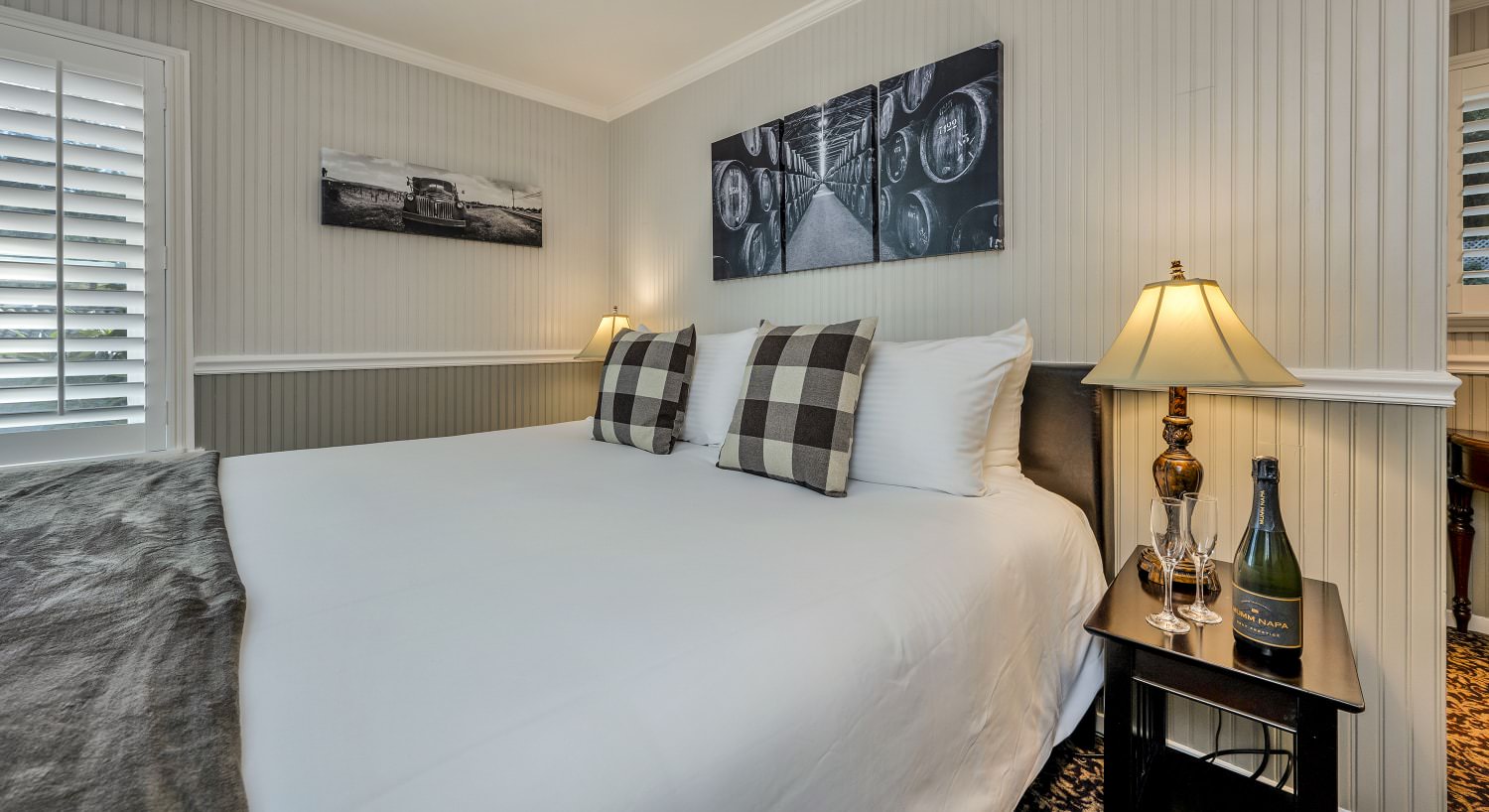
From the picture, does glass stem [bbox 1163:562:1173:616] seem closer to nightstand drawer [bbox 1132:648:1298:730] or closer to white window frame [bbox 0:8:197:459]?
nightstand drawer [bbox 1132:648:1298:730]

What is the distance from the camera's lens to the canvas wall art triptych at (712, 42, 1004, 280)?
2008 mm

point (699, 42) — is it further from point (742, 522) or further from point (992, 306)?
point (742, 522)

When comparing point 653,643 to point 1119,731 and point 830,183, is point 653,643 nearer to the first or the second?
point 1119,731

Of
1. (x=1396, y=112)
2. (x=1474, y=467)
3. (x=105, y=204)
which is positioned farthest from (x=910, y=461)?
(x=105, y=204)

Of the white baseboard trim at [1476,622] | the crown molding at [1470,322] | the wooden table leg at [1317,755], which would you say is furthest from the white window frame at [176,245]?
the white baseboard trim at [1476,622]

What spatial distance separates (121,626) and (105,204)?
2.37 metres

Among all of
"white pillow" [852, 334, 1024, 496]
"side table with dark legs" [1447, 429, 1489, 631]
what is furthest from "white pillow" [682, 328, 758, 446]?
"side table with dark legs" [1447, 429, 1489, 631]

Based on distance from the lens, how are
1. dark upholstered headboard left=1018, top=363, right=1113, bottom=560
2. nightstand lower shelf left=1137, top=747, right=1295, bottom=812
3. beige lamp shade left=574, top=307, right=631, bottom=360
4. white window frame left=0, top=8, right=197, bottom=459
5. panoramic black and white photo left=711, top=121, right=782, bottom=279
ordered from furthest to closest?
beige lamp shade left=574, top=307, right=631, bottom=360 < panoramic black and white photo left=711, top=121, right=782, bottom=279 < white window frame left=0, top=8, right=197, bottom=459 < dark upholstered headboard left=1018, top=363, right=1113, bottom=560 < nightstand lower shelf left=1137, top=747, right=1295, bottom=812

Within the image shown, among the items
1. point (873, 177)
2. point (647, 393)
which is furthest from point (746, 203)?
point (647, 393)

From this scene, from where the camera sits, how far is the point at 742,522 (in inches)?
52.0

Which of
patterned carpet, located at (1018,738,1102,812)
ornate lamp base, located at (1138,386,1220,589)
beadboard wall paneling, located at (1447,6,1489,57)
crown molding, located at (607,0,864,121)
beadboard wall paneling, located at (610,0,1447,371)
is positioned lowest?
patterned carpet, located at (1018,738,1102,812)

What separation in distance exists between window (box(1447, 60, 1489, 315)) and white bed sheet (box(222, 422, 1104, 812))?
192 centimetres

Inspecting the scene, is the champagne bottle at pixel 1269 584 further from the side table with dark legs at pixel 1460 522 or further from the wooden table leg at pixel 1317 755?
the side table with dark legs at pixel 1460 522

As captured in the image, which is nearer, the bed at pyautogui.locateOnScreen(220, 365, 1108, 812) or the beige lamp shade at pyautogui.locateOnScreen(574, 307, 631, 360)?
the bed at pyautogui.locateOnScreen(220, 365, 1108, 812)
